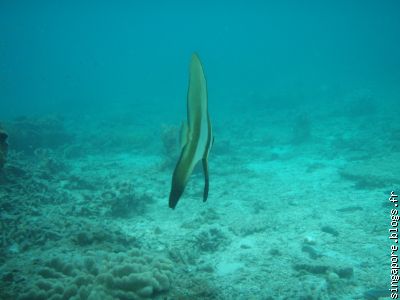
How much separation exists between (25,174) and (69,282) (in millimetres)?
7544

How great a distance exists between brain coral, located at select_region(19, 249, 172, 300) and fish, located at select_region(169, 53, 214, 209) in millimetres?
2829

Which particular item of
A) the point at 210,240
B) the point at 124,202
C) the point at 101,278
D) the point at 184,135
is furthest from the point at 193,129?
the point at 124,202

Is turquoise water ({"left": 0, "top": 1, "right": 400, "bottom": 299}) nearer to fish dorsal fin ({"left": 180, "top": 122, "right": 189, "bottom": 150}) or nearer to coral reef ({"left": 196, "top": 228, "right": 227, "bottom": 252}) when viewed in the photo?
coral reef ({"left": 196, "top": 228, "right": 227, "bottom": 252})

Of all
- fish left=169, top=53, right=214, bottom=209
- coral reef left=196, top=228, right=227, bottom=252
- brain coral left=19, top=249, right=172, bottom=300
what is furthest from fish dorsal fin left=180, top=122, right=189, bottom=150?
coral reef left=196, top=228, right=227, bottom=252

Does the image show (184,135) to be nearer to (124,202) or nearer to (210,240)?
(210,240)

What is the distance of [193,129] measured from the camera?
1267 millimetres

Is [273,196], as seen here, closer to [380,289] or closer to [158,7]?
[380,289]

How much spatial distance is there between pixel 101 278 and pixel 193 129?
3.30 meters

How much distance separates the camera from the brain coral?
3.55 metres

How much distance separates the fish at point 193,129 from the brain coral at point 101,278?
9.28 ft

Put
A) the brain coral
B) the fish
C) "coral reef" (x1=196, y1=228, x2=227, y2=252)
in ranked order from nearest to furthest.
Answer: the fish < the brain coral < "coral reef" (x1=196, y1=228, x2=227, y2=252)

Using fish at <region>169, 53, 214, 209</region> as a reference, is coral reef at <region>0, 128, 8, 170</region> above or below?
above

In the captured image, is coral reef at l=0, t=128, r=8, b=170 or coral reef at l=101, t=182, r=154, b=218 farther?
coral reef at l=101, t=182, r=154, b=218

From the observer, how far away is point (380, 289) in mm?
5582
